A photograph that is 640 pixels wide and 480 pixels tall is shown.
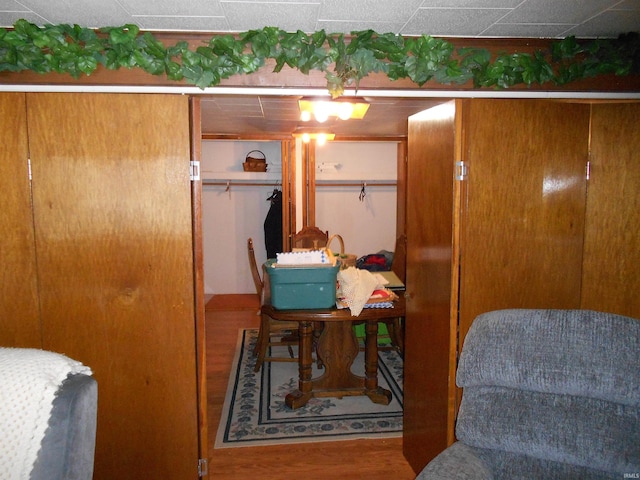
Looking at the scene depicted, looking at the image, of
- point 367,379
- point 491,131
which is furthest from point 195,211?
A: point 367,379

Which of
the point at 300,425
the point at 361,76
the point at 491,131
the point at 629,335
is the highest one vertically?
the point at 361,76

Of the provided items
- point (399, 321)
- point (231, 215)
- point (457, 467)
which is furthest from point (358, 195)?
point (457, 467)

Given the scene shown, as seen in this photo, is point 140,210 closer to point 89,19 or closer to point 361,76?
point 89,19

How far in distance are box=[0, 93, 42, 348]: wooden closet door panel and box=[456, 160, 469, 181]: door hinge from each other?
192cm

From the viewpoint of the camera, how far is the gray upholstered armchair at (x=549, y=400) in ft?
4.45

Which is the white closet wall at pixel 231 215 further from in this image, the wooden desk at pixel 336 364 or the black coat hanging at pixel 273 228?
the wooden desk at pixel 336 364

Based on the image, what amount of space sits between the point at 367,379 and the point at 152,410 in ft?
5.58

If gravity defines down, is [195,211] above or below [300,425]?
above

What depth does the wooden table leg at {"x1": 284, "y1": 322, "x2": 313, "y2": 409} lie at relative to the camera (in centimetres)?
320

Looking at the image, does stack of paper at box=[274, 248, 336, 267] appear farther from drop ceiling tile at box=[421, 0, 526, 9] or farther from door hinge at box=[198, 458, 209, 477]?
drop ceiling tile at box=[421, 0, 526, 9]

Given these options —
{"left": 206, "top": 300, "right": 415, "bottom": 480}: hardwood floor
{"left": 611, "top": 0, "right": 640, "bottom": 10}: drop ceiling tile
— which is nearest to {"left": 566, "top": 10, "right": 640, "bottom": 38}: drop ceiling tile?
{"left": 611, "top": 0, "right": 640, "bottom": 10}: drop ceiling tile

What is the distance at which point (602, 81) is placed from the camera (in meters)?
2.14

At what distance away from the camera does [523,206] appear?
2.12 m

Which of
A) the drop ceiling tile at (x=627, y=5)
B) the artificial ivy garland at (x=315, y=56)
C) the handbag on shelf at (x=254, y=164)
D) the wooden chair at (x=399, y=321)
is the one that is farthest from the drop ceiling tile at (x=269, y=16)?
the handbag on shelf at (x=254, y=164)
